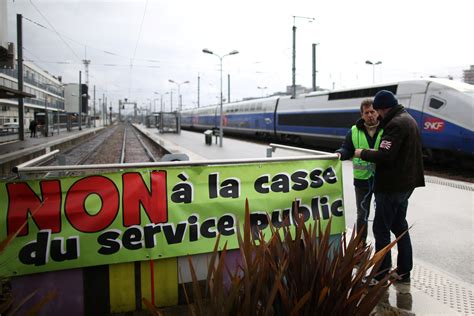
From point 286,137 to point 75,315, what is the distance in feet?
78.6

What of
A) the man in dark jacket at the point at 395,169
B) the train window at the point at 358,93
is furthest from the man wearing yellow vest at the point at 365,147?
the train window at the point at 358,93

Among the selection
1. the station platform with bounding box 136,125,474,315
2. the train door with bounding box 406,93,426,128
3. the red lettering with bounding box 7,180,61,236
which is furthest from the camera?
the train door with bounding box 406,93,426,128

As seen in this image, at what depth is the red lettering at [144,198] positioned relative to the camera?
10.3ft

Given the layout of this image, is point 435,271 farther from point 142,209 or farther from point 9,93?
point 9,93

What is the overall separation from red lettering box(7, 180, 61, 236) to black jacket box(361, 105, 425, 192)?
2.63 m

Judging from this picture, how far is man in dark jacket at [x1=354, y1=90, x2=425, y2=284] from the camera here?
359cm

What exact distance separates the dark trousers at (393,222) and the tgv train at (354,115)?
33.7 ft

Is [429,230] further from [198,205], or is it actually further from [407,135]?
[198,205]

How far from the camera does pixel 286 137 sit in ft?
86.8

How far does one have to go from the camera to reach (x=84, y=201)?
3.02 m

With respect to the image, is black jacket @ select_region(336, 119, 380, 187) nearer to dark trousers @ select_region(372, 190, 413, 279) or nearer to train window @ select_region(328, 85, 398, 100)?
dark trousers @ select_region(372, 190, 413, 279)

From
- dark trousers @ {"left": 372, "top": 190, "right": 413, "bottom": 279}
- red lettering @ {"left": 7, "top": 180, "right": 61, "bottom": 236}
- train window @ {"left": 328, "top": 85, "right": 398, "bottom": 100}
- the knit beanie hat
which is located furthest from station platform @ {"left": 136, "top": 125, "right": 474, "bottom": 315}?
train window @ {"left": 328, "top": 85, "right": 398, "bottom": 100}

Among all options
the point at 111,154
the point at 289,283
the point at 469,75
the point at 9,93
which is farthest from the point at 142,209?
the point at 469,75

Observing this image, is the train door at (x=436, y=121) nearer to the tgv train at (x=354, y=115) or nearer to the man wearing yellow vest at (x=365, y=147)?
the tgv train at (x=354, y=115)
